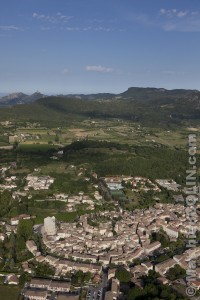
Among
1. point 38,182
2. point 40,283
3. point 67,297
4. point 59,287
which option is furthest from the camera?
point 38,182

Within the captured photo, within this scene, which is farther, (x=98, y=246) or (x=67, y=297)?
(x=98, y=246)

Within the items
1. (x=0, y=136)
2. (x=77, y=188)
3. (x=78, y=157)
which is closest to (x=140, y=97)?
(x=0, y=136)

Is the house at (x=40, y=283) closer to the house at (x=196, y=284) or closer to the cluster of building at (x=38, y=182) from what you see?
the house at (x=196, y=284)

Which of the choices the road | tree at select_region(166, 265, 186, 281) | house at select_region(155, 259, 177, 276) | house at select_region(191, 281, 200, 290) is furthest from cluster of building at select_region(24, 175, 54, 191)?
house at select_region(191, 281, 200, 290)

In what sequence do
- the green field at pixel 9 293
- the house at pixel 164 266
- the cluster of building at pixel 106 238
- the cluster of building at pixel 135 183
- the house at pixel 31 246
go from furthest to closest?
the cluster of building at pixel 135 183 < the house at pixel 31 246 < the cluster of building at pixel 106 238 < the house at pixel 164 266 < the green field at pixel 9 293

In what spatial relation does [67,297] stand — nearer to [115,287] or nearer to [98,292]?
[98,292]

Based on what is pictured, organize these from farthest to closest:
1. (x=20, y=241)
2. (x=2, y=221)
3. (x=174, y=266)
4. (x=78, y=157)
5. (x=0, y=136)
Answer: (x=0, y=136) < (x=78, y=157) < (x=2, y=221) < (x=20, y=241) < (x=174, y=266)

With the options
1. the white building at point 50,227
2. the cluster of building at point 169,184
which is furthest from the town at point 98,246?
the cluster of building at point 169,184

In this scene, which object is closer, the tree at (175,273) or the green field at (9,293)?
the green field at (9,293)

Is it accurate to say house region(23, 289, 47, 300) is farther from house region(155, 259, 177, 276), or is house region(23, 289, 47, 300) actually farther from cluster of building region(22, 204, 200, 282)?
house region(155, 259, 177, 276)

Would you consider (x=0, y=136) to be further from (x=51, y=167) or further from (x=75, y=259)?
(x=75, y=259)

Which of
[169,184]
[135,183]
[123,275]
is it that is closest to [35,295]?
[123,275]
